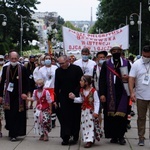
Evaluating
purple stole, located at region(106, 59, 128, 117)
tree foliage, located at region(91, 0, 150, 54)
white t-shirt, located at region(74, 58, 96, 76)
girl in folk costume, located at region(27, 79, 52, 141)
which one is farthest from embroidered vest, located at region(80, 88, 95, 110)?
tree foliage, located at region(91, 0, 150, 54)

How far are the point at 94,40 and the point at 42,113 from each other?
15.6 ft

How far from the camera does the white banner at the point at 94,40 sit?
11891mm

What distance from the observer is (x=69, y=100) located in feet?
25.2

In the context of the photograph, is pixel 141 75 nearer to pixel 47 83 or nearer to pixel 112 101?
pixel 112 101

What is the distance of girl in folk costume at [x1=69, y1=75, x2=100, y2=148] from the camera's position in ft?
24.6

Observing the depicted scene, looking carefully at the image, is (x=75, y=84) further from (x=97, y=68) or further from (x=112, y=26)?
(x=112, y=26)

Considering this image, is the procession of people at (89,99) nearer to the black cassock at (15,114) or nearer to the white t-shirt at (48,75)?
the black cassock at (15,114)

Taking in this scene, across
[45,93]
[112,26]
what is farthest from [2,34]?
[45,93]

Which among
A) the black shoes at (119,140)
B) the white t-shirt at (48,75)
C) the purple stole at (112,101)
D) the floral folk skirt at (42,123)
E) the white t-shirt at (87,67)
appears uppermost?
the white t-shirt at (87,67)

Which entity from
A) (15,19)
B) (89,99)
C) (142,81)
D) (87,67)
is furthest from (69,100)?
(15,19)

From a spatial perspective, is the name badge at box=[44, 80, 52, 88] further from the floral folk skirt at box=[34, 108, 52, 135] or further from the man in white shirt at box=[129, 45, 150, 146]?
the man in white shirt at box=[129, 45, 150, 146]

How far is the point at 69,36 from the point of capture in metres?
12.0

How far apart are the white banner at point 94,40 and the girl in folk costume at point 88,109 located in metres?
4.41

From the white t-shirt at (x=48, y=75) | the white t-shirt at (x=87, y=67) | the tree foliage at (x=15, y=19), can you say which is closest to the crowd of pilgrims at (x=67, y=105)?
the white t-shirt at (x=48, y=75)
